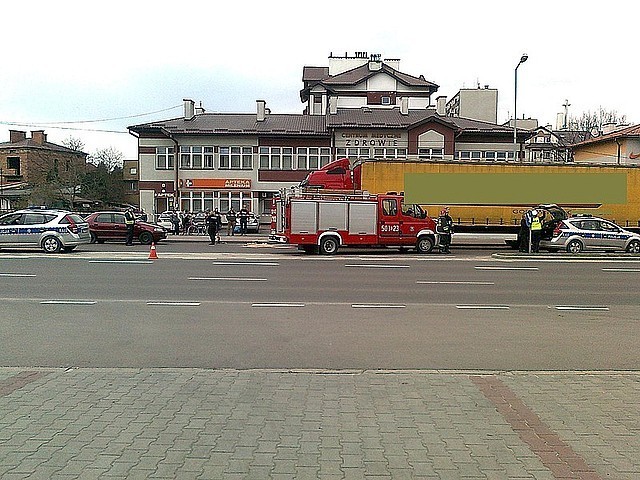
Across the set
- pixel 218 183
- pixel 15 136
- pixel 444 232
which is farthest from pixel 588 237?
pixel 15 136

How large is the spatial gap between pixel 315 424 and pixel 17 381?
3.37 m

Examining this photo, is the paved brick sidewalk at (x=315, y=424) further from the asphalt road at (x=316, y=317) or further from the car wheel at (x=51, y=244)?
the car wheel at (x=51, y=244)

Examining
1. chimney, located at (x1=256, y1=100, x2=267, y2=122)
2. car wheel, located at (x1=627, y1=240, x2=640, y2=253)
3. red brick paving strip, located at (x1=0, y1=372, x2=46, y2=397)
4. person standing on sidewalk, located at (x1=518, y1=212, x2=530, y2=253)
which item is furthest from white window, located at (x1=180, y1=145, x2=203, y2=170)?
red brick paving strip, located at (x1=0, y1=372, x2=46, y2=397)

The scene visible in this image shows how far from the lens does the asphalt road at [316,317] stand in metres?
8.20

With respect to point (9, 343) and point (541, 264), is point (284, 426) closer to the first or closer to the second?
point (9, 343)

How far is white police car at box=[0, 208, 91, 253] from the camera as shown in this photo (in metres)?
24.5

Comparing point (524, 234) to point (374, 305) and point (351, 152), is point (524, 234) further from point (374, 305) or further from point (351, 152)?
point (351, 152)

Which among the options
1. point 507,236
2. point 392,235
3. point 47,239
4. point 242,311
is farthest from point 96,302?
point 507,236

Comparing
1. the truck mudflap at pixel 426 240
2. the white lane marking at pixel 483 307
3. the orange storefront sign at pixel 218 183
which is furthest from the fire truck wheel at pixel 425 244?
the orange storefront sign at pixel 218 183

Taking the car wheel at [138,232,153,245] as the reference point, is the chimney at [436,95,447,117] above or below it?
above

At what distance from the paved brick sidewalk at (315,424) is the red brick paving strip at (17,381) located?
0.02 m

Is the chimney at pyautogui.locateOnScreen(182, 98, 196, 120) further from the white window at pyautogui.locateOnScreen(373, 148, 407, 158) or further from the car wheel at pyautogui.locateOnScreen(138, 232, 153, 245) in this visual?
the car wheel at pyautogui.locateOnScreen(138, 232, 153, 245)

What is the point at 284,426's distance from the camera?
5.32 meters

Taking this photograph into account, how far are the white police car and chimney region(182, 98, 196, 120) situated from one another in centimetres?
3190
